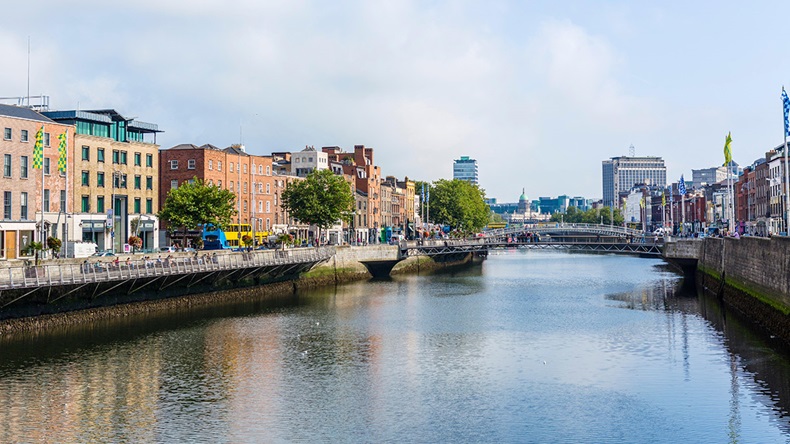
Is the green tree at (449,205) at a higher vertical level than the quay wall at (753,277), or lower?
higher

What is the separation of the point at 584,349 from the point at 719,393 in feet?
42.9

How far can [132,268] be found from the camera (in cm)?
6425

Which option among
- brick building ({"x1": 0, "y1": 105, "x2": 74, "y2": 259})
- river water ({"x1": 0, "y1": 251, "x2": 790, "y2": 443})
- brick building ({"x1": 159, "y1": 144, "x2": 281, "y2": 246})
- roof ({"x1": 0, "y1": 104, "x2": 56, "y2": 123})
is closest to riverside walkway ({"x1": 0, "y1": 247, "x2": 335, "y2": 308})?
river water ({"x1": 0, "y1": 251, "x2": 790, "y2": 443})

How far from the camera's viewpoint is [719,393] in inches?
1629

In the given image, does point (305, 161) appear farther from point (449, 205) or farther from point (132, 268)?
point (132, 268)

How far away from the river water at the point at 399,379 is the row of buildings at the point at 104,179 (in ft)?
74.7

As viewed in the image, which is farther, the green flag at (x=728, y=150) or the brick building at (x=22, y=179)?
the green flag at (x=728, y=150)

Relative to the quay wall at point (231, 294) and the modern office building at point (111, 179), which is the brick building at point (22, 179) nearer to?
the modern office building at point (111, 179)

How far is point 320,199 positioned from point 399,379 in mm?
76899

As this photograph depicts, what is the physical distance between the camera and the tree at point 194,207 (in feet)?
305

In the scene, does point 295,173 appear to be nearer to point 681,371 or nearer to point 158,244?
point 158,244

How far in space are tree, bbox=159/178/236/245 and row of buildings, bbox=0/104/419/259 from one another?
6419 millimetres

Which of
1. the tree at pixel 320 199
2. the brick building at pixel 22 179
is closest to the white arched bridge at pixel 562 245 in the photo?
the tree at pixel 320 199

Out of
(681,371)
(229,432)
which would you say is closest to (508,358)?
(681,371)
